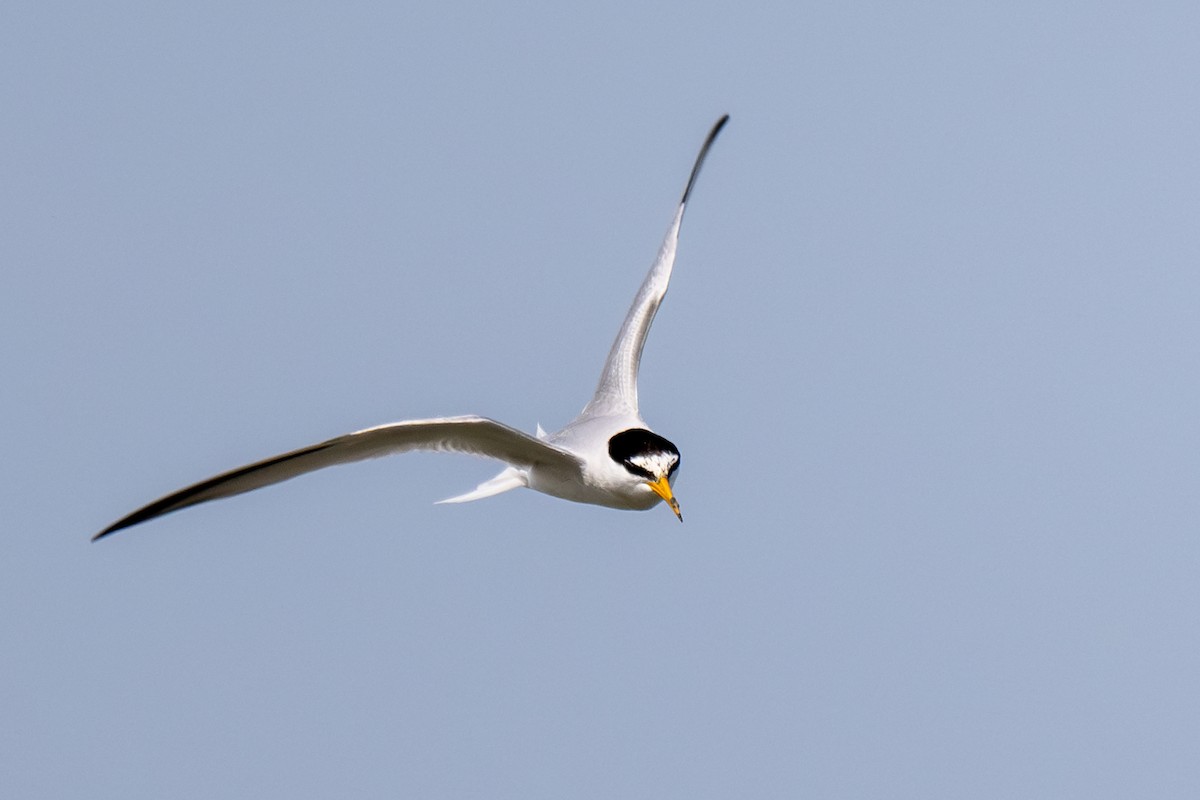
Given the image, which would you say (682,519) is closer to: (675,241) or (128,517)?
(128,517)

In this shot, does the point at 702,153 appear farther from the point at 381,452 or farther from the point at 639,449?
the point at 381,452

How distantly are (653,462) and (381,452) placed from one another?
174cm

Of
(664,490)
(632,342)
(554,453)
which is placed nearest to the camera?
(664,490)

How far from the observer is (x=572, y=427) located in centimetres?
1231

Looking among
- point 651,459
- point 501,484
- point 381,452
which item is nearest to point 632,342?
point 501,484

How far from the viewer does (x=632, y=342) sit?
13.3 meters

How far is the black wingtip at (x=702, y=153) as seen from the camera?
14.8m

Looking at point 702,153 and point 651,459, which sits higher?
point 702,153

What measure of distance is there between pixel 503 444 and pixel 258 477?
1.97m

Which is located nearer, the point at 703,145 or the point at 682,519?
the point at 682,519

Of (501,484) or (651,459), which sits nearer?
(651,459)

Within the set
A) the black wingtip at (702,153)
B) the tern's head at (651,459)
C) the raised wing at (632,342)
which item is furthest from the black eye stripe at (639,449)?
the black wingtip at (702,153)

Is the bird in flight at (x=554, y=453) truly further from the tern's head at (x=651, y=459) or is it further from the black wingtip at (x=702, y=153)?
the black wingtip at (x=702, y=153)

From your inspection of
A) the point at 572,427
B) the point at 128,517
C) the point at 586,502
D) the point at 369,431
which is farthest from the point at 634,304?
the point at 128,517
